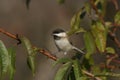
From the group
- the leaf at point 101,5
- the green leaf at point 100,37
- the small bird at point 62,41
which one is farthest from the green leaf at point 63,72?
the small bird at point 62,41

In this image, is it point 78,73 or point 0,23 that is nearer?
point 78,73

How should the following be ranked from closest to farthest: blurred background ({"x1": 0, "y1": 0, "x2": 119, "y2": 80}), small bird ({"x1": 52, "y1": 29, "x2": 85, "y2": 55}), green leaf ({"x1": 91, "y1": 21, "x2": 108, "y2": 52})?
green leaf ({"x1": 91, "y1": 21, "x2": 108, "y2": 52}) → small bird ({"x1": 52, "y1": 29, "x2": 85, "y2": 55}) → blurred background ({"x1": 0, "y1": 0, "x2": 119, "y2": 80})

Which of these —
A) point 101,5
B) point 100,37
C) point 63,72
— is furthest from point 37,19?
point 63,72

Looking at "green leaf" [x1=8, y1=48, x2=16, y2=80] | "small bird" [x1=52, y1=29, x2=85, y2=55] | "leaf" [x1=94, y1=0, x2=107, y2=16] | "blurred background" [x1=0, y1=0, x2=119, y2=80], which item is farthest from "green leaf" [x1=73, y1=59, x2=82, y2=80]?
"blurred background" [x1=0, y1=0, x2=119, y2=80]

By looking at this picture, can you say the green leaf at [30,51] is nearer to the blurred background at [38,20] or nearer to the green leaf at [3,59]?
the green leaf at [3,59]

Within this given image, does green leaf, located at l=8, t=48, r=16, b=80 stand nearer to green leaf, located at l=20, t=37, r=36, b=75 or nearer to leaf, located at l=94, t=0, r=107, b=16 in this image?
green leaf, located at l=20, t=37, r=36, b=75

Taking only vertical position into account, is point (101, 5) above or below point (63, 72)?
above

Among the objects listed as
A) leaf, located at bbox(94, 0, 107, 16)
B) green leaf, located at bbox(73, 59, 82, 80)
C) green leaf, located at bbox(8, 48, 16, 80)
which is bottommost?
green leaf, located at bbox(73, 59, 82, 80)

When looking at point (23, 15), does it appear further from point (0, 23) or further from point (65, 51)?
point (65, 51)

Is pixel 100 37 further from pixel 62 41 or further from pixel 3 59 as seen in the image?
pixel 62 41

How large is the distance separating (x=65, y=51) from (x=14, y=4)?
643cm

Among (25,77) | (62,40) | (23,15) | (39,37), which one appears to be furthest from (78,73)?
(23,15)

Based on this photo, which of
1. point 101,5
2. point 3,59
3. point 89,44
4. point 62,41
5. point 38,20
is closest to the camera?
point 3,59

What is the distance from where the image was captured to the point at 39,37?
28.2 feet
